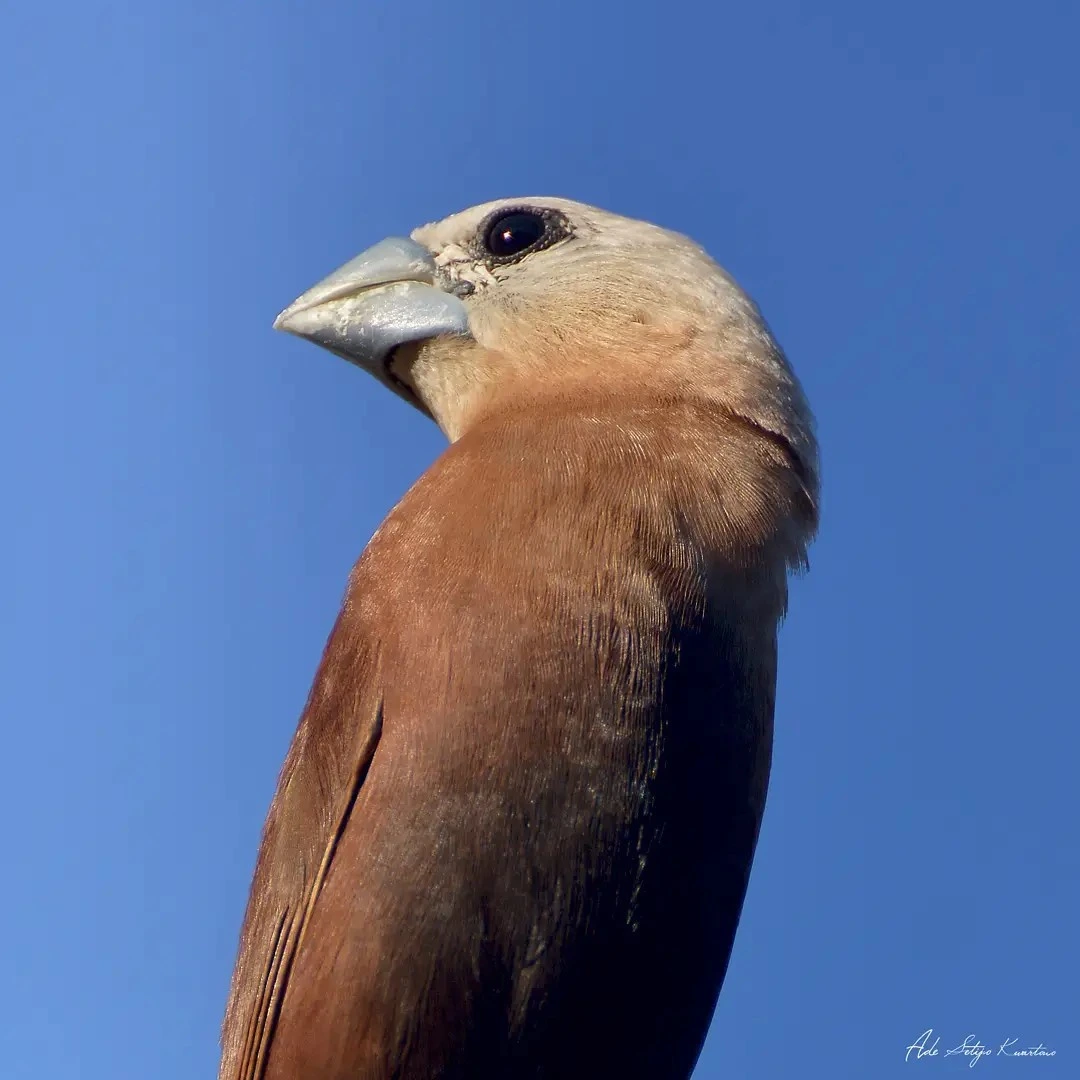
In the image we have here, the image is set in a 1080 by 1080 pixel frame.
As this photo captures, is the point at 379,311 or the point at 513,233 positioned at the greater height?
the point at 513,233

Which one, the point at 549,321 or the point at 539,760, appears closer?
the point at 539,760

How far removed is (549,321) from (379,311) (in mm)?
397

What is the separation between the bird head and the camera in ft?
7.53

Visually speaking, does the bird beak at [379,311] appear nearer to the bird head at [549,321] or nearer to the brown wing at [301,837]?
the bird head at [549,321]

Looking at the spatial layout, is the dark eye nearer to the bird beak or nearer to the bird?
the bird beak

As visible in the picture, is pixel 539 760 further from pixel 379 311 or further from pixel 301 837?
pixel 379 311

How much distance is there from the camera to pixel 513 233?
8.69 feet

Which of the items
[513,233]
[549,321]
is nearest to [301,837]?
[549,321]

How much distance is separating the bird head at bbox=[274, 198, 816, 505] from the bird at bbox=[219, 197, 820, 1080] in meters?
0.04

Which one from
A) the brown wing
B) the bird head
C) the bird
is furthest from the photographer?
the bird head

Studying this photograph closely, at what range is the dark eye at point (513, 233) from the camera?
8.65ft

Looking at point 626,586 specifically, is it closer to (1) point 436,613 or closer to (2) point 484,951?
(1) point 436,613

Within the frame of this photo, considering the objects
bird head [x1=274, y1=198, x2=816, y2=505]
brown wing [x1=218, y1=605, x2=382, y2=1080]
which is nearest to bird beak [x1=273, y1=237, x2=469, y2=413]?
bird head [x1=274, y1=198, x2=816, y2=505]

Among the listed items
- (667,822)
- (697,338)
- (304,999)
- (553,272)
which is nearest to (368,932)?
(304,999)
